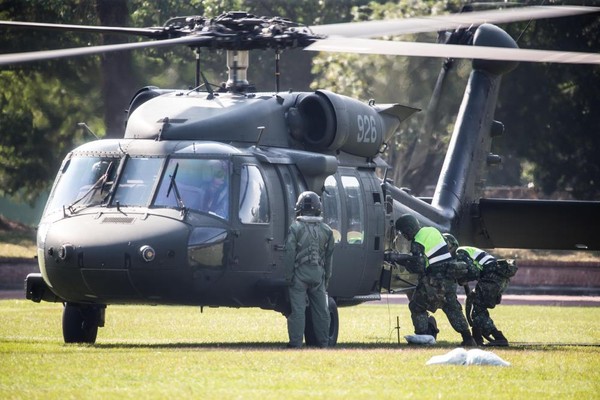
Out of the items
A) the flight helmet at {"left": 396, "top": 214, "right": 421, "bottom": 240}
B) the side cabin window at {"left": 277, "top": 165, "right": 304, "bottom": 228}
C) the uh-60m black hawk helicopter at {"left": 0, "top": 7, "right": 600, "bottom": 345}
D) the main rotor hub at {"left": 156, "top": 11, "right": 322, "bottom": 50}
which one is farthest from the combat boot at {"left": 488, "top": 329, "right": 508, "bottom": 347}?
the main rotor hub at {"left": 156, "top": 11, "right": 322, "bottom": 50}

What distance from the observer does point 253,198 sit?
17625 millimetres

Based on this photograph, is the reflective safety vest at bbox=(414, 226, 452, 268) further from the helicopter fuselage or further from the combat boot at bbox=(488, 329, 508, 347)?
the combat boot at bbox=(488, 329, 508, 347)

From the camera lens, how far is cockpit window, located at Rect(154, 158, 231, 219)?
56.5 feet

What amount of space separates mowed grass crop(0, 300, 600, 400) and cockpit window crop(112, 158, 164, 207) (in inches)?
69.2

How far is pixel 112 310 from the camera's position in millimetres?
27906

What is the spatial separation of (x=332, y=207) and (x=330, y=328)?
1.73 metres

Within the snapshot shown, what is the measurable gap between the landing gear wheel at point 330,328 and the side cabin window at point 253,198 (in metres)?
1.31

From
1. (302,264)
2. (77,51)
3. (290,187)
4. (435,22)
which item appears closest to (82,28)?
(77,51)

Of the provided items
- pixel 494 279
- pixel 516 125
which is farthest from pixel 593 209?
pixel 516 125

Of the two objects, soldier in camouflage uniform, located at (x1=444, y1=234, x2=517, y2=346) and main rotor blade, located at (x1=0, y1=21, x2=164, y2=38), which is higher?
main rotor blade, located at (x1=0, y1=21, x2=164, y2=38)

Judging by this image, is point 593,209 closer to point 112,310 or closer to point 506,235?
point 506,235

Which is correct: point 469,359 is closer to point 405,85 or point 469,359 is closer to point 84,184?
point 84,184

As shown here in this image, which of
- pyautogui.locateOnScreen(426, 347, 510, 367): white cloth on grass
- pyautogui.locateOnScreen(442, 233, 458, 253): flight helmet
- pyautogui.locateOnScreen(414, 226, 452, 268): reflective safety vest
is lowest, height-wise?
pyautogui.locateOnScreen(442, 233, 458, 253): flight helmet

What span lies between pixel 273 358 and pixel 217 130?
12.4 feet
